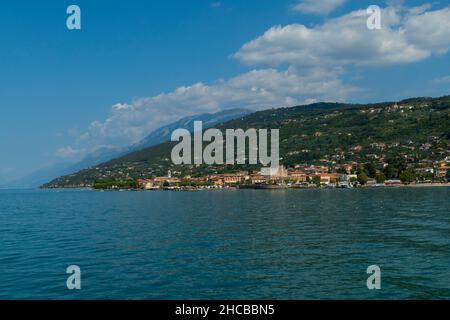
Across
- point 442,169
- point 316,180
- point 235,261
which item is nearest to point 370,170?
point 316,180

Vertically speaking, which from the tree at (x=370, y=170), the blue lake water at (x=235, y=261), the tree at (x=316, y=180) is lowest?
the blue lake water at (x=235, y=261)

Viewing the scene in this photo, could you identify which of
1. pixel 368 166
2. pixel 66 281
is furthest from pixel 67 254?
pixel 368 166

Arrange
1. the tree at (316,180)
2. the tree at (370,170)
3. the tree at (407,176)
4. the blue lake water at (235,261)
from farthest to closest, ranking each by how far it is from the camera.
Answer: the tree at (316,180)
the tree at (370,170)
the tree at (407,176)
the blue lake water at (235,261)

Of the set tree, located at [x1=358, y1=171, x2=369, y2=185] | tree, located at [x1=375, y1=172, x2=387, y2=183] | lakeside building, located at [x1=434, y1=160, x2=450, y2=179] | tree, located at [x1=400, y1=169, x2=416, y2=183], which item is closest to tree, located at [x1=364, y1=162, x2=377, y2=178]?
tree, located at [x1=375, y1=172, x2=387, y2=183]

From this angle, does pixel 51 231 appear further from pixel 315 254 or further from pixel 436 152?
pixel 436 152

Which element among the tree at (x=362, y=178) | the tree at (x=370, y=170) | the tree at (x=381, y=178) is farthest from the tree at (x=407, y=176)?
the tree at (x=370, y=170)

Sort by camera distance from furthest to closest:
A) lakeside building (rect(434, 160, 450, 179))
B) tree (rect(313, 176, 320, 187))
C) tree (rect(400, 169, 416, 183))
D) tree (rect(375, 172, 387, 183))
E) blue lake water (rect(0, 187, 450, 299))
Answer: tree (rect(313, 176, 320, 187)) < tree (rect(375, 172, 387, 183)) < lakeside building (rect(434, 160, 450, 179)) < tree (rect(400, 169, 416, 183)) < blue lake water (rect(0, 187, 450, 299))

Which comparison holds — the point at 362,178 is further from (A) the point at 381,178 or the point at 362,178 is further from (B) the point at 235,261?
(B) the point at 235,261

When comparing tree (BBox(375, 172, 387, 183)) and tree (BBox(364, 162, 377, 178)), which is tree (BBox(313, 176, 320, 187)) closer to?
tree (BBox(364, 162, 377, 178))

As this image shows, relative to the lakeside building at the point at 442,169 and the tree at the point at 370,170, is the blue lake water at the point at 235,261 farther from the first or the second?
the tree at the point at 370,170

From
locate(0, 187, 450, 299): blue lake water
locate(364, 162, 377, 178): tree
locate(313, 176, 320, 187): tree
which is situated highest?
locate(364, 162, 377, 178): tree

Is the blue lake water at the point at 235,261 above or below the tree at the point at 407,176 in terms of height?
below

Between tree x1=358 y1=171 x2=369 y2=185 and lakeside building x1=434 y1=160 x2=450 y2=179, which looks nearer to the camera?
lakeside building x1=434 y1=160 x2=450 y2=179
